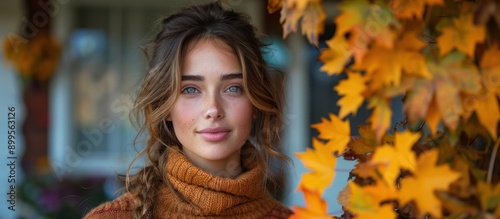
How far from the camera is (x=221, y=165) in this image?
2.13 meters

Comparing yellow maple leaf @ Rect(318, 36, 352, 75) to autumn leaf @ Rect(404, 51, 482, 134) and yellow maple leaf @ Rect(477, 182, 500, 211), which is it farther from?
yellow maple leaf @ Rect(477, 182, 500, 211)

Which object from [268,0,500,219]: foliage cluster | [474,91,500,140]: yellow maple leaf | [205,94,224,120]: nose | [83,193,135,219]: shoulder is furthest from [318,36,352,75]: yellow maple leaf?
[83,193,135,219]: shoulder

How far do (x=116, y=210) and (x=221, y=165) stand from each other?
1.04 feet

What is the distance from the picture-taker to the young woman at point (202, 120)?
2.01m

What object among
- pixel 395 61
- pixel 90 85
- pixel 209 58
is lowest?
pixel 395 61

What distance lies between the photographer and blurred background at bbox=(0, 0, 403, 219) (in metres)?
5.62

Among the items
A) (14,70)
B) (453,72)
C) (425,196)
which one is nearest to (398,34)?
(453,72)

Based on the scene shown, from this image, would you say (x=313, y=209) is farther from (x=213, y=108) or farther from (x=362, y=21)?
(x=213, y=108)

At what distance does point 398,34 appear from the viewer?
1.17 meters

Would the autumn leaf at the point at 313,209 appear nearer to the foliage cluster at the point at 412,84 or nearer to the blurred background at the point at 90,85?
the foliage cluster at the point at 412,84

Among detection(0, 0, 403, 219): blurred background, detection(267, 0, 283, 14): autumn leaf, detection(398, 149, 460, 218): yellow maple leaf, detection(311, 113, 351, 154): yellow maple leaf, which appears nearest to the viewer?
detection(398, 149, 460, 218): yellow maple leaf

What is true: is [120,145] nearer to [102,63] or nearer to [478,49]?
[102,63]

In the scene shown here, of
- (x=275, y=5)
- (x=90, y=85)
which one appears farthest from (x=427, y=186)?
(x=90, y=85)

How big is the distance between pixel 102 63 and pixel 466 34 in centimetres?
507
